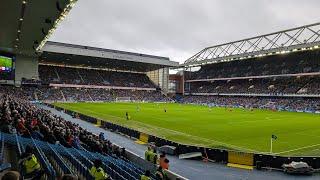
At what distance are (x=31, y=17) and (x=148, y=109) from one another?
41719 mm

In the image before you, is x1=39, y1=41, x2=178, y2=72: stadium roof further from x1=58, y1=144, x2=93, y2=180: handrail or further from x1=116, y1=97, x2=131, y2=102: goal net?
x1=58, y1=144, x2=93, y2=180: handrail

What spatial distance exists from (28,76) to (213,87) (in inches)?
2356

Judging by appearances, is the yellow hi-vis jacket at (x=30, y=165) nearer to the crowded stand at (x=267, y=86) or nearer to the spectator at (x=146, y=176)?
the spectator at (x=146, y=176)

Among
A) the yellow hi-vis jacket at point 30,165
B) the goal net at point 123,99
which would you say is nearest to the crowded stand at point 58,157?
the yellow hi-vis jacket at point 30,165

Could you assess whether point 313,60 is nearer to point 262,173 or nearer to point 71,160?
point 262,173

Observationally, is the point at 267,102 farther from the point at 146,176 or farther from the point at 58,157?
the point at 58,157

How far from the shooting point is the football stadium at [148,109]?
48.9 ft

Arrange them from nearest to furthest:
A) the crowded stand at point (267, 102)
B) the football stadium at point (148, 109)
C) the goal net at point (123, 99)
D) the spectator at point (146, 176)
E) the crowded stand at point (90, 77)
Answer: the spectator at point (146, 176) < the football stadium at point (148, 109) < the crowded stand at point (267, 102) < the crowded stand at point (90, 77) < the goal net at point (123, 99)

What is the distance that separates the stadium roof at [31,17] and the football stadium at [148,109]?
10 cm

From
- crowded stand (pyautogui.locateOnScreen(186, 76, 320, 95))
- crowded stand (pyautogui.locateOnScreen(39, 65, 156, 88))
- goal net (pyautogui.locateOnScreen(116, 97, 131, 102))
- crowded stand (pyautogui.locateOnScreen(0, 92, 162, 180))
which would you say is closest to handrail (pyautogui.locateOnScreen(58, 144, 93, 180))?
crowded stand (pyautogui.locateOnScreen(0, 92, 162, 180))

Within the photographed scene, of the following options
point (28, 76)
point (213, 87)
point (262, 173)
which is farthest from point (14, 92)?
point (262, 173)

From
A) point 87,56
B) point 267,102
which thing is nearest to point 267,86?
point 267,102

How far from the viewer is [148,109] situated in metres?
69.6

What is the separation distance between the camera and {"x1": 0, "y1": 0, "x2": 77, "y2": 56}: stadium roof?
25.4 m
